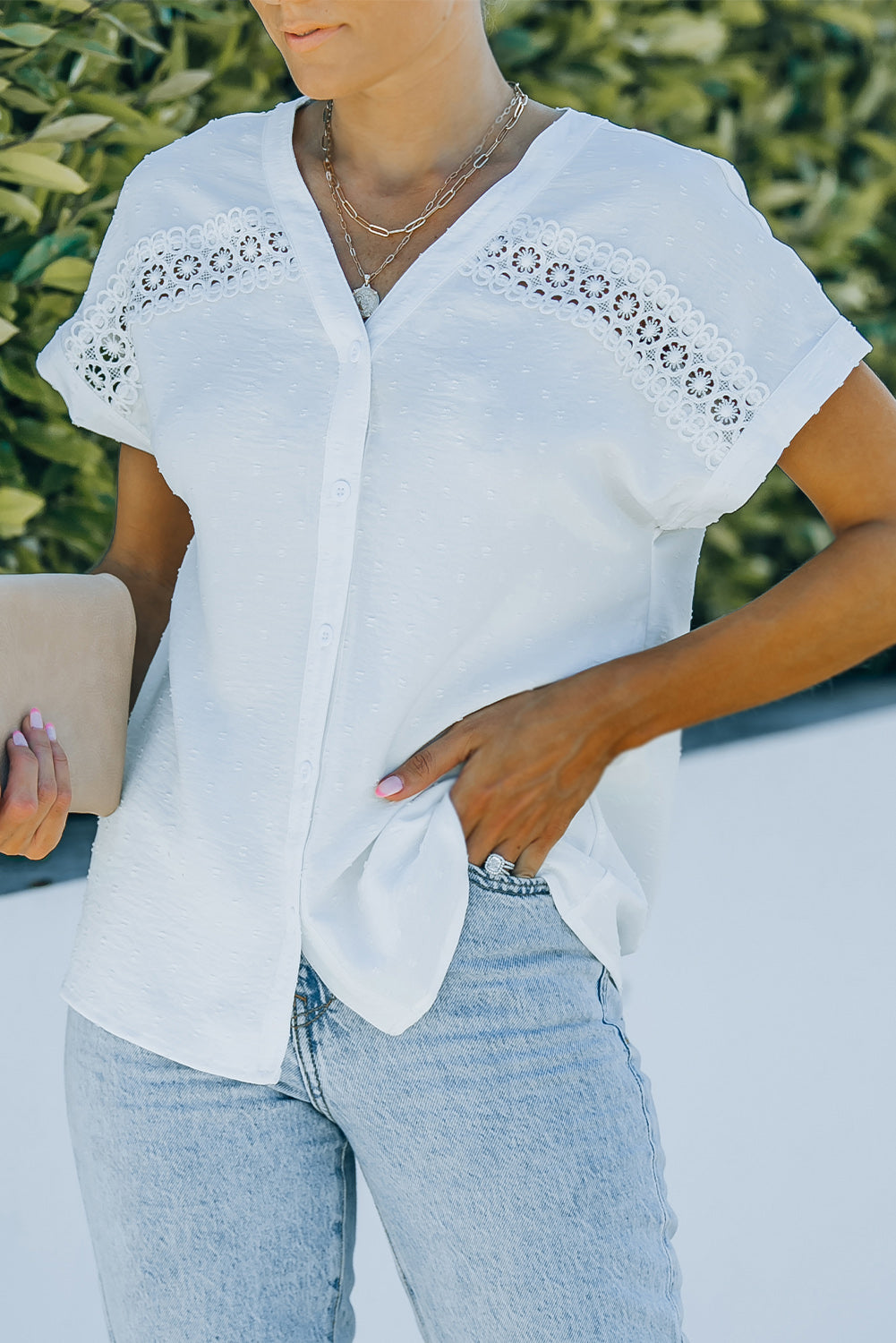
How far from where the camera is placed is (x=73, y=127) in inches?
74.4

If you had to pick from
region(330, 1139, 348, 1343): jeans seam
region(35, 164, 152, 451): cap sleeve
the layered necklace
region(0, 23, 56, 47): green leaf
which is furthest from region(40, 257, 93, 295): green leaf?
region(330, 1139, 348, 1343): jeans seam

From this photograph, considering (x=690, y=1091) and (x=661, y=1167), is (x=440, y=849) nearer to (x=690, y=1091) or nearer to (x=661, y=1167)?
(x=661, y=1167)

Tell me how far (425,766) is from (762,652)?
262mm

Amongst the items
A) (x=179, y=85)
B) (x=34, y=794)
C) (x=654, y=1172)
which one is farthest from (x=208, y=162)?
(x=179, y=85)

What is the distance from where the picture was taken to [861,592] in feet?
3.48

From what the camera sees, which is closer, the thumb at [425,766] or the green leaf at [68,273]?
the thumb at [425,766]

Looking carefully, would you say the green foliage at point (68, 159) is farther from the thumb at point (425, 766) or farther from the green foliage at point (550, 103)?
the thumb at point (425, 766)

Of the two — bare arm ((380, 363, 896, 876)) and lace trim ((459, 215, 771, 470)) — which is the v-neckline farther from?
bare arm ((380, 363, 896, 876))

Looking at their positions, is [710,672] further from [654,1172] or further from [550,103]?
[550,103]

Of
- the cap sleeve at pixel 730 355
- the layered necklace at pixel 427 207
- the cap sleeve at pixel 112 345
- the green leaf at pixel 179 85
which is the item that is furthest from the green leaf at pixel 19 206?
the cap sleeve at pixel 730 355

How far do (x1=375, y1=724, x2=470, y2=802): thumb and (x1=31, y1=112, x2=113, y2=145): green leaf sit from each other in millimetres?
1184

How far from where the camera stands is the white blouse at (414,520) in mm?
1021

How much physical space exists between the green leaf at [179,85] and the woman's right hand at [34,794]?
4.15ft

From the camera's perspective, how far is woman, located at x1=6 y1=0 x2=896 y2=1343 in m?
1.00
